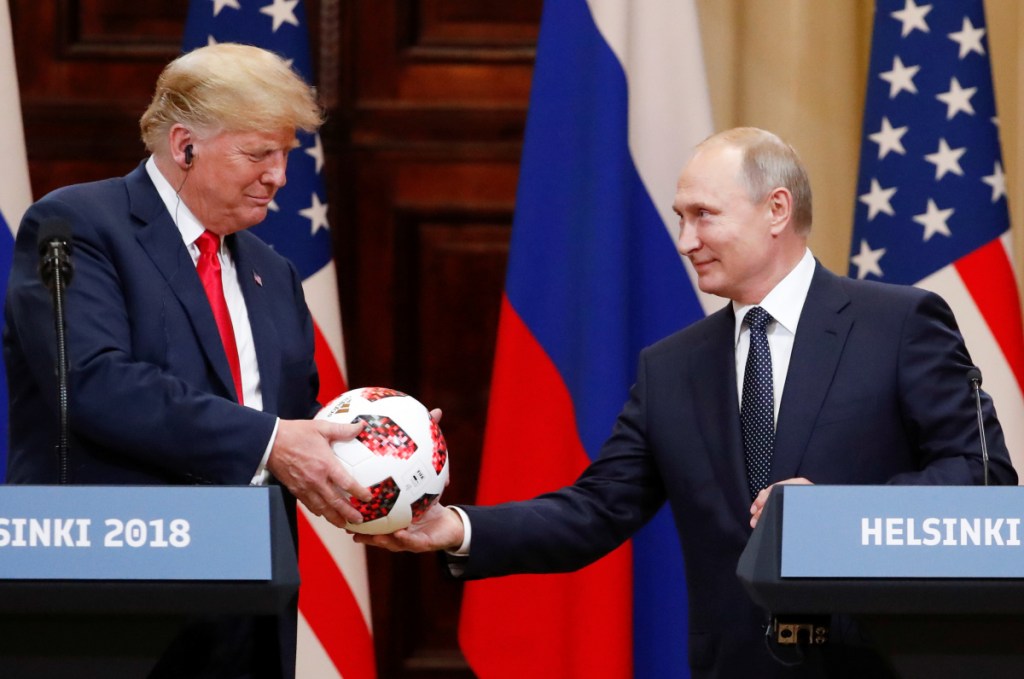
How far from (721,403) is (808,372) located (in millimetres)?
181

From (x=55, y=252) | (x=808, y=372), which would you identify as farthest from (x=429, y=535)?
(x=55, y=252)

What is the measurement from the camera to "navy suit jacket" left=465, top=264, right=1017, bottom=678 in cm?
244

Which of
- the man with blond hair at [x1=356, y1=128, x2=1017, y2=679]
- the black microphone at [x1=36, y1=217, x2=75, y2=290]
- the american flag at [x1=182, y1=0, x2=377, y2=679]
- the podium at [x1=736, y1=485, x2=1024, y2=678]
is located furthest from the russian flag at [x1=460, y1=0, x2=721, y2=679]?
the podium at [x1=736, y1=485, x2=1024, y2=678]

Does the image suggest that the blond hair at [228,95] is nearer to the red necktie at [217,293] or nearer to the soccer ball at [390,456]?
the red necktie at [217,293]

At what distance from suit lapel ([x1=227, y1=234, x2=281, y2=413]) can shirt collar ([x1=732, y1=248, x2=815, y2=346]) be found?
2.85ft

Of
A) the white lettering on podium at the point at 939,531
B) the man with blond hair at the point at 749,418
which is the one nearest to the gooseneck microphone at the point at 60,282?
the man with blond hair at the point at 749,418

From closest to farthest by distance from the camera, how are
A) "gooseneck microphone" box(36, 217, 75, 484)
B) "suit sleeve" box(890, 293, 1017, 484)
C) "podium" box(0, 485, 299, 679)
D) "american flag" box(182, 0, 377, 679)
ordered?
"podium" box(0, 485, 299, 679) < "gooseneck microphone" box(36, 217, 75, 484) < "suit sleeve" box(890, 293, 1017, 484) < "american flag" box(182, 0, 377, 679)

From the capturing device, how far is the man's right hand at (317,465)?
2.24 m

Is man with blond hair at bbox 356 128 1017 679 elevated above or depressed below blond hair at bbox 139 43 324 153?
below

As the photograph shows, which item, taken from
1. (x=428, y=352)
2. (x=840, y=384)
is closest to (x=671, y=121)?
(x=428, y=352)

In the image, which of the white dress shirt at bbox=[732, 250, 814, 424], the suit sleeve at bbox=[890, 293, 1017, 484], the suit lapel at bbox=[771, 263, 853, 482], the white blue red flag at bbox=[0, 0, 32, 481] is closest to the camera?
the suit sleeve at bbox=[890, 293, 1017, 484]

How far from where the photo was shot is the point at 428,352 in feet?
14.1

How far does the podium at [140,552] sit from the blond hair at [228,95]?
1.07 meters

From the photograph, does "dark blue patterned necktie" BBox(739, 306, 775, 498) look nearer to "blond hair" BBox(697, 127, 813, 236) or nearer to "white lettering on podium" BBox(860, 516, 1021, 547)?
"blond hair" BBox(697, 127, 813, 236)
